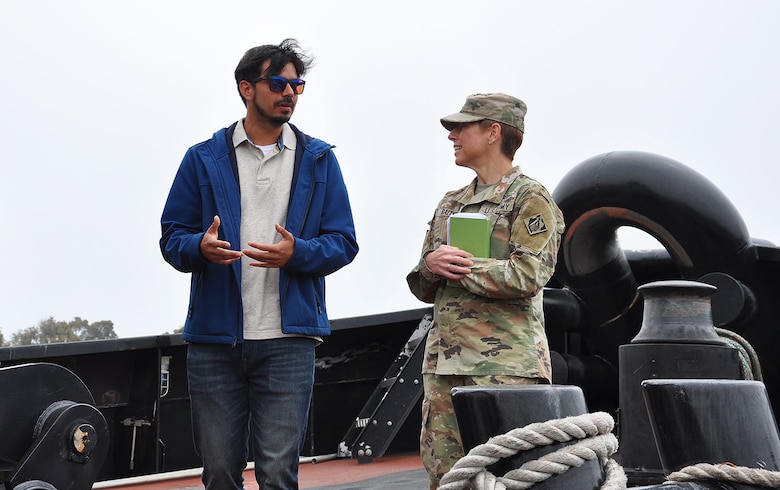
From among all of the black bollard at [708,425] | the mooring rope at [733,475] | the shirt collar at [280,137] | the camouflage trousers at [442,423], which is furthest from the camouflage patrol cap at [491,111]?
the mooring rope at [733,475]

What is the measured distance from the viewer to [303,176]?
3.35 m

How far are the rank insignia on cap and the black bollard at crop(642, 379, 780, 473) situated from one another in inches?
51.3

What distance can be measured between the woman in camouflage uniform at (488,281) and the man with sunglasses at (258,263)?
1.26 ft

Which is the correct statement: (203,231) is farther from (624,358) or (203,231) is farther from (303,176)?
(624,358)

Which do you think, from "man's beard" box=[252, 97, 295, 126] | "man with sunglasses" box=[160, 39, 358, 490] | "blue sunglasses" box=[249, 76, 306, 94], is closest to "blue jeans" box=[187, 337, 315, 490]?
"man with sunglasses" box=[160, 39, 358, 490]

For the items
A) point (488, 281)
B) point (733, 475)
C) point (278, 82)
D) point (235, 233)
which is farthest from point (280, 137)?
point (733, 475)

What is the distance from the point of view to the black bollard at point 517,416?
5.39 feet

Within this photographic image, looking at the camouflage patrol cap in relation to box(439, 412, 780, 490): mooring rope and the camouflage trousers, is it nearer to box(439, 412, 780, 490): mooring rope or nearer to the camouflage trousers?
the camouflage trousers

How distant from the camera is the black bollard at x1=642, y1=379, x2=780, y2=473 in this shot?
1.93m

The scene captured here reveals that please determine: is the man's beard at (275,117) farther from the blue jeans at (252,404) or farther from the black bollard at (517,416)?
the black bollard at (517,416)

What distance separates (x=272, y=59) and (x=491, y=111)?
79 centimetres

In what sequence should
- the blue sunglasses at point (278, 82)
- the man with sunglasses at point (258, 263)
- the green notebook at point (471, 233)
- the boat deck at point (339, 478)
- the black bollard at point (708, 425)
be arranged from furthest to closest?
the boat deck at point (339, 478), the blue sunglasses at point (278, 82), the green notebook at point (471, 233), the man with sunglasses at point (258, 263), the black bollard at point (708, 425)

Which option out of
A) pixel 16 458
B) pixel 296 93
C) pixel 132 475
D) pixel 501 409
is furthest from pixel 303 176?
pixel 132 475

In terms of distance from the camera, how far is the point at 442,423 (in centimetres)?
316
